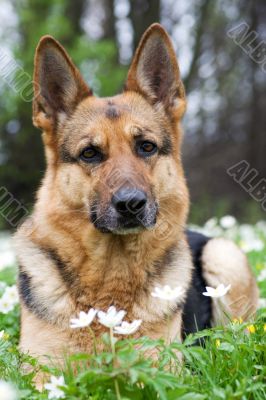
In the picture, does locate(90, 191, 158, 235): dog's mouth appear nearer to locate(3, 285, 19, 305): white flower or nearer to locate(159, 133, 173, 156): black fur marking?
locate(159, 133, 173, 156): black fur marking

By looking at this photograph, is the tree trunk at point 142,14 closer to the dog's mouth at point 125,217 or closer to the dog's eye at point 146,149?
the dog's eye at point 146,149

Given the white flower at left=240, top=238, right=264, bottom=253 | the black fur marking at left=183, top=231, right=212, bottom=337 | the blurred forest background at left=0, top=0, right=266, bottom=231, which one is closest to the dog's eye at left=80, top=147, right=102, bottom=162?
the black fur marking at left=183, top=231, right=212, bottom=337

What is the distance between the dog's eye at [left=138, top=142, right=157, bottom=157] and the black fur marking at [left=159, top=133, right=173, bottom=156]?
74mm

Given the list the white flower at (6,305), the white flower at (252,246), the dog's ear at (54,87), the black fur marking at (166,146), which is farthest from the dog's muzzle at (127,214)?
the white flower at (252,246)

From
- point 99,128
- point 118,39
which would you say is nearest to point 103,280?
point 99,128

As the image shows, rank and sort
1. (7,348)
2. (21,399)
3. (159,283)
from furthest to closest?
(159,283), (7,348), (21,399)

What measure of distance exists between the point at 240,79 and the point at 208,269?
42.0 ft

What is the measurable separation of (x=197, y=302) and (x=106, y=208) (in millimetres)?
1381

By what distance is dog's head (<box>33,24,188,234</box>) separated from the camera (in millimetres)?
3535

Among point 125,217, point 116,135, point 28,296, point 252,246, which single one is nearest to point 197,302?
point 125,217

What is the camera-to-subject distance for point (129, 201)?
3.31 metres

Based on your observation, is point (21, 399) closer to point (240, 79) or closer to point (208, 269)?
point (208, 269)

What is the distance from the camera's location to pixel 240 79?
16703 mm

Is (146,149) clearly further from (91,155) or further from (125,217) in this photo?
(125,217)
